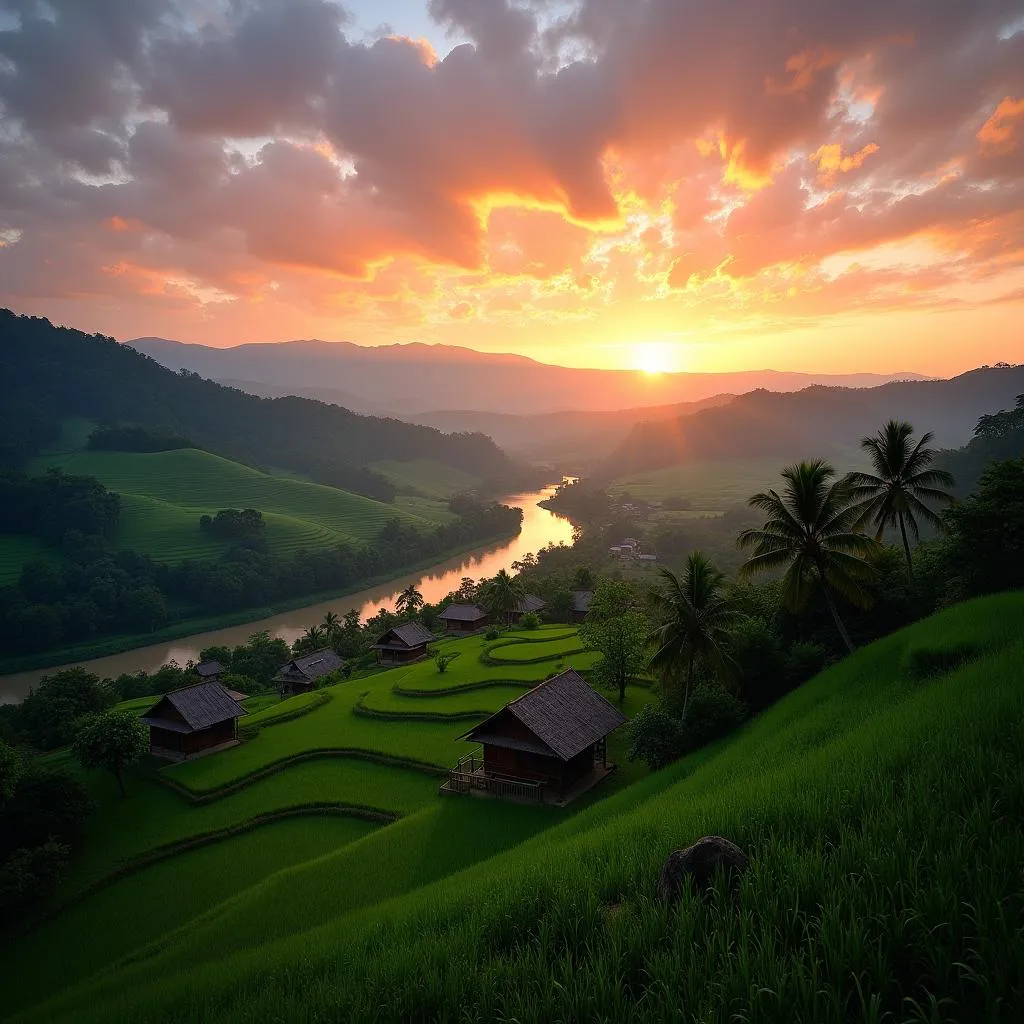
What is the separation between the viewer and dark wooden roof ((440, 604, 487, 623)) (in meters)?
67.1

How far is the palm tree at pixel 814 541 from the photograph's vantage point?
25297mm

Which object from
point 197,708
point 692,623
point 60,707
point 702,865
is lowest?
point 60,707

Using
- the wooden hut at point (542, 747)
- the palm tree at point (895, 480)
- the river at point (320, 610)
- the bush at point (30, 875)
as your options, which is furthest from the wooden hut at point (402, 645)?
the palm tree at point (895, 480)

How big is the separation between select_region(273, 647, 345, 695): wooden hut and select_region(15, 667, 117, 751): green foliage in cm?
1290

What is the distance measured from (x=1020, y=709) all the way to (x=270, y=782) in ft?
100

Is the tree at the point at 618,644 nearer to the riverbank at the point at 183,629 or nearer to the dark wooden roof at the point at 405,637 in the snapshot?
the dark wooden roof at the point at 405,637

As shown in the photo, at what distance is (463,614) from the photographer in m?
67.6

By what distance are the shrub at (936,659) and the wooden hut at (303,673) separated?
46.2 meters

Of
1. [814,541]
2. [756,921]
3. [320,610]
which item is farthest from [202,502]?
[756,921]

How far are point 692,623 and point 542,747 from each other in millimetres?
7974

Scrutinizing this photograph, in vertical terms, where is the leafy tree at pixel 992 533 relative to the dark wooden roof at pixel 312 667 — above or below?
above

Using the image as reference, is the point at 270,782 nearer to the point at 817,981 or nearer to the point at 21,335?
the point at 817,981

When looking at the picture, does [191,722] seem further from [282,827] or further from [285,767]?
[282,827]

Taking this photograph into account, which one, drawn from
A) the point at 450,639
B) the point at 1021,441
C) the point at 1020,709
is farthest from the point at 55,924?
the point at 1021,441
